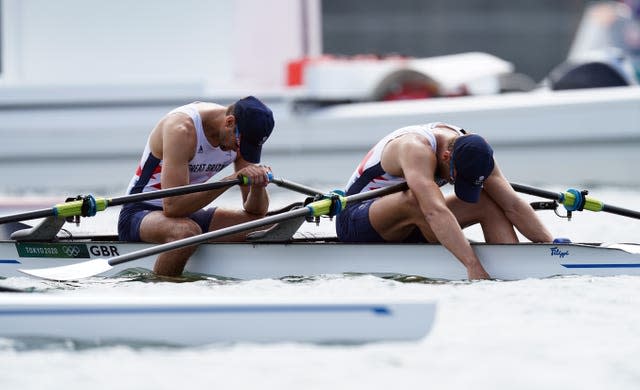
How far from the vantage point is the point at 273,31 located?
17250 mm

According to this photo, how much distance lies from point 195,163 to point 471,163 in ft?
Result: 6.10

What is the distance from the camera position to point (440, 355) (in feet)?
18.9

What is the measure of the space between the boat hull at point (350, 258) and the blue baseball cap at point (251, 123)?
A: 63cm

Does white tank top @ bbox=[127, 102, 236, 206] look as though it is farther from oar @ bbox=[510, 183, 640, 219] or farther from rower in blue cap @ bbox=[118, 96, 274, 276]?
oar @ bbox=[510, 183, 640, 219]

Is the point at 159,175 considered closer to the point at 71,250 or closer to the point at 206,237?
the point at 71,250

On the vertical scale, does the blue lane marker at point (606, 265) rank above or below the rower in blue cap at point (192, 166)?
below

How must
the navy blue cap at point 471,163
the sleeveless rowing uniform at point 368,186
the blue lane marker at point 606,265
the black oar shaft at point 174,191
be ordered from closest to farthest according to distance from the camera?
1. the navy blue cap at point 471,163
2. the blue lane marker at point 606,265
3. the black oar shaft at point 174,191
4. the sleeveless rowing uniform at point 368,186

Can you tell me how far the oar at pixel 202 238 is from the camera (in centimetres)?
735

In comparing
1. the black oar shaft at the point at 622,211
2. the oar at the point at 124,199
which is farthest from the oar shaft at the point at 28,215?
the black oar shaft at the point at 622,211

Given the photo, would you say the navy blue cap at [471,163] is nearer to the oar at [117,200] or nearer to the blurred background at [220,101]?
the oar at [117,200]

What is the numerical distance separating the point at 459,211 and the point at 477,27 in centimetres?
3227

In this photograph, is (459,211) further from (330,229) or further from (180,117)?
(330,229)

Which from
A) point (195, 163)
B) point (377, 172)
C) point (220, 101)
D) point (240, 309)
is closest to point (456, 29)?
point (220, 101)

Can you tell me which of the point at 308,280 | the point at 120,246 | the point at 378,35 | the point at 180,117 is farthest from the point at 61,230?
the point at 378,35
